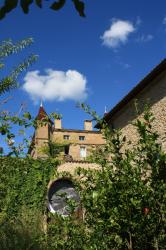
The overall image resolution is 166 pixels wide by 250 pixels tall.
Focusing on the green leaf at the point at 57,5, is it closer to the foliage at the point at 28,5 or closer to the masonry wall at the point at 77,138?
the foliage at the point at 28,5

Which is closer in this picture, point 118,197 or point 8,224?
point 118,197

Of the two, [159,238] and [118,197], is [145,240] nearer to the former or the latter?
[159,238]

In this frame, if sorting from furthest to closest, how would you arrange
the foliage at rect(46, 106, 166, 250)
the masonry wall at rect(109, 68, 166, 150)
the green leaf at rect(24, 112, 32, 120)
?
the masonry wall at rect(109, 68, 166, 150)
the green leaf at rect(24, 112, 32, 120)
the foliage at rect(46, 106, 166, 250)

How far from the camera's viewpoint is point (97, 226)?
352cm

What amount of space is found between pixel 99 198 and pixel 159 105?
10.4 m

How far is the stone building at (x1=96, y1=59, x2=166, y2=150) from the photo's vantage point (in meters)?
13.2

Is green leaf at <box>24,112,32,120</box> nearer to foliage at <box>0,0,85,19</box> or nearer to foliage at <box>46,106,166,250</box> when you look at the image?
foliage at <box>46,106,166,250</box>

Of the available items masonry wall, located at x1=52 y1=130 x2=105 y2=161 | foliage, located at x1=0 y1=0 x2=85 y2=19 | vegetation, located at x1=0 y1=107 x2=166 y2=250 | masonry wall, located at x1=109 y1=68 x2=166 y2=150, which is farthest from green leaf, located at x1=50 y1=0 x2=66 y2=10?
masonry wall, located at x1=52 y1=130 x2=105 y2=161

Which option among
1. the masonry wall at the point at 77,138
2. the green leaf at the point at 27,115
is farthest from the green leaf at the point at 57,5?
the masonry wall at the point at 77,138

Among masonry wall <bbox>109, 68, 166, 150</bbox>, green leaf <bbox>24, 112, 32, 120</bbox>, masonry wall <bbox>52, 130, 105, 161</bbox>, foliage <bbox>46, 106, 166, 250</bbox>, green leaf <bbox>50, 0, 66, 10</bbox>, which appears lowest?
foliage <bbox>46, 106, 166, 250</bbox>

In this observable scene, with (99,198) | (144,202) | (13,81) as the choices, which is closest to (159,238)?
(144,202)

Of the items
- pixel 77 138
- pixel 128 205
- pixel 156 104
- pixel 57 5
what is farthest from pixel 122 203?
pixel 77 138

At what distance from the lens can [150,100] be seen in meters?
14.3

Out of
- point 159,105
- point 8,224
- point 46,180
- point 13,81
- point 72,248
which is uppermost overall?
point 159,105
